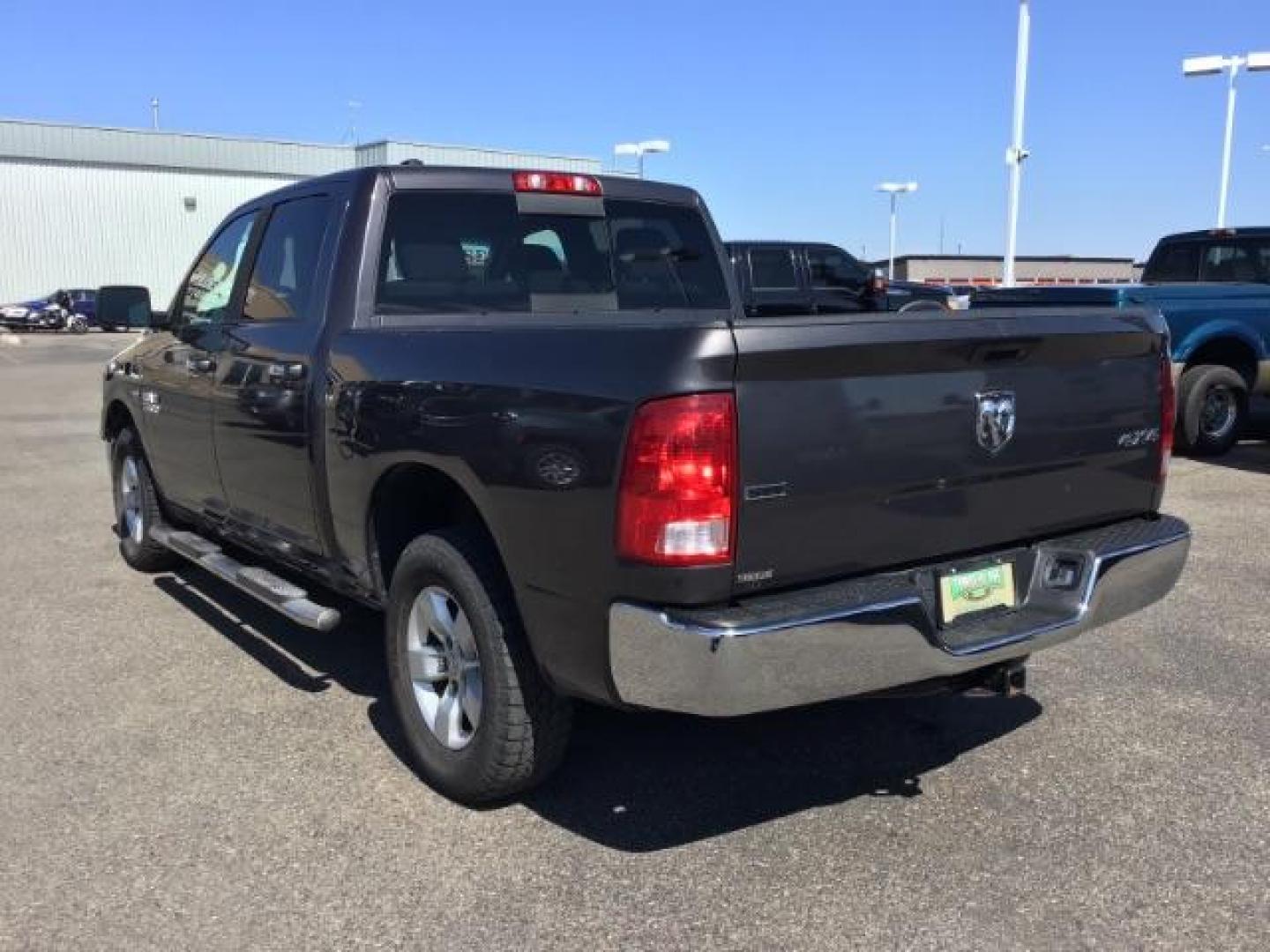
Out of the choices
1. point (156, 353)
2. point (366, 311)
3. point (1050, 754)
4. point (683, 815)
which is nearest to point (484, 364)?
point (366, 311)

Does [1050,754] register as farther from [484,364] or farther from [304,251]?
[304,251]

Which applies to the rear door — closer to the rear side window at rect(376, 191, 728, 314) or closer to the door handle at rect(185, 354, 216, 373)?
the door handle at rect(185, 354, 216, 373)

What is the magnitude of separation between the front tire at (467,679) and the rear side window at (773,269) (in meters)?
13.5

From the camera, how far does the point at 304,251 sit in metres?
4.43

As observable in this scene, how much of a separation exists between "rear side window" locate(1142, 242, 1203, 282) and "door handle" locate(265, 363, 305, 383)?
420 inches

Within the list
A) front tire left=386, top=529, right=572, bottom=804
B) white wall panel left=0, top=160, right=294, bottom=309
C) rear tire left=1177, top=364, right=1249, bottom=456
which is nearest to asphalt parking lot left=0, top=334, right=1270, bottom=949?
front tire left=386, top=529, right=572, bottom=804

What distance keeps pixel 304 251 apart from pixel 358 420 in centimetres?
106

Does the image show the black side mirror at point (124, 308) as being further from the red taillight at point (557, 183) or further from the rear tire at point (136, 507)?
the red taillight at point (557, 183)

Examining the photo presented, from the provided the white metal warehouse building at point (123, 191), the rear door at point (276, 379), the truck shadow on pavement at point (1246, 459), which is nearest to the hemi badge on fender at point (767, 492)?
the rear door at point (276, 379)

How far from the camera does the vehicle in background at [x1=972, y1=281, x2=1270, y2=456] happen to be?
33.7 ft

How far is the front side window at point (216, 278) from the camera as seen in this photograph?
5.11m

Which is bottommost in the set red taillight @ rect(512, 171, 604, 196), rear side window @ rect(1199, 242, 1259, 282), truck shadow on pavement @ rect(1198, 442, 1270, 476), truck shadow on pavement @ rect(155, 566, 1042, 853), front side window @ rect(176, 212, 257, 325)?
truck shadow on pavement @ rect(1198, 442, 1270, 476)

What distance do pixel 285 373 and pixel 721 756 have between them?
209 cm

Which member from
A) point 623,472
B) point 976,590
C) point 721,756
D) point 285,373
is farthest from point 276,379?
point 976,590
